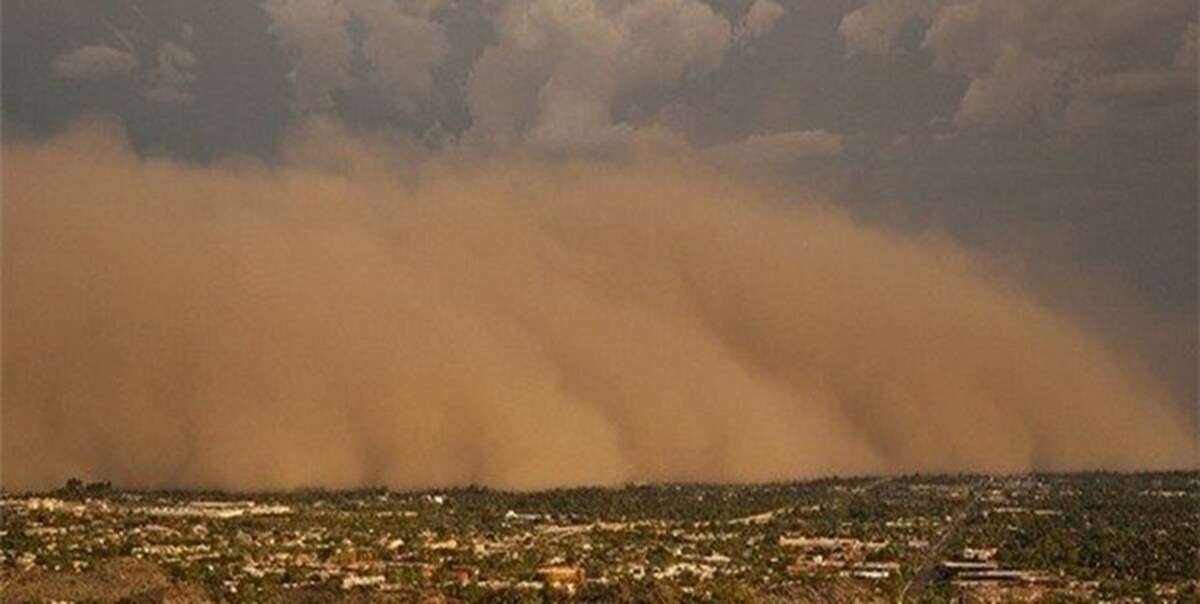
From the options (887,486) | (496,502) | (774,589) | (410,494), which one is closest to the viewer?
(774,589)

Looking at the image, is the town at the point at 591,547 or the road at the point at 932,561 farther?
the road at the point at 932,561

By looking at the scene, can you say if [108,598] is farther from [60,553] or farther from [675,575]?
[675,575]

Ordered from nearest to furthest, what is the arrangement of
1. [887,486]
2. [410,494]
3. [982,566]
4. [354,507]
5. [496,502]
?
[982,566] < [354,507] < [496,502] < [410,494] < [887,486]

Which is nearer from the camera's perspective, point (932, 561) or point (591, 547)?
point (932, 561)

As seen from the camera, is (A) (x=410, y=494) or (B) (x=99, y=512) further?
(A) (x=410, y=494)

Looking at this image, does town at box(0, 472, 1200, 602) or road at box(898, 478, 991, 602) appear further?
road at box(898, 478, 991, 602)

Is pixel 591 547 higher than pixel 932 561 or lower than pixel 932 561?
higher

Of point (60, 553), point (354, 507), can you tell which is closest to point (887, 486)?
point (354, 507)
